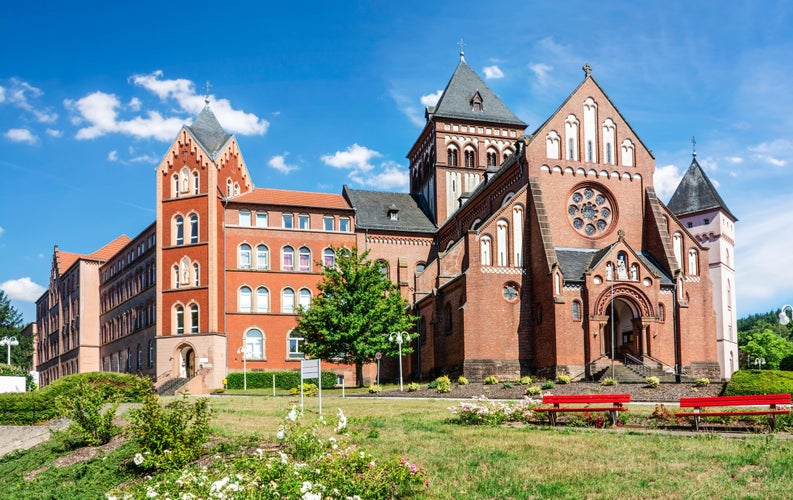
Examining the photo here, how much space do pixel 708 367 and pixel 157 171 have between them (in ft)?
131

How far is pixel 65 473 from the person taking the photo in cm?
1886

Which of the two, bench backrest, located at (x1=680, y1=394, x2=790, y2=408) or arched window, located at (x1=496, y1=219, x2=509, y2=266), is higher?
arched window, located at (x1=496, y1=219, x2=509, y2=266)

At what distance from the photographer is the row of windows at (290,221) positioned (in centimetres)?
5844

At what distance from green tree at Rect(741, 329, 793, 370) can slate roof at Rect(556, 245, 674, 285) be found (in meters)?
67.3

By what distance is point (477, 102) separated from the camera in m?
64.9

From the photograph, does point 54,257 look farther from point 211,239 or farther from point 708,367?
point 708,367

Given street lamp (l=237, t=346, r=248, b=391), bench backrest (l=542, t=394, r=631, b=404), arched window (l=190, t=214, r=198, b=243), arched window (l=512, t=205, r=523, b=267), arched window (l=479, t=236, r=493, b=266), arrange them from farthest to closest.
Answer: arched window (l=190, t=214, r=198, b=243), street lamp (l=237, t=346, r=248, b=391), arched window (l=512, t=205, r=523, b=267), arched window (l=479, t=236, r=493, b=266), bench backrest (l=542, t=394, r=631, b=404)

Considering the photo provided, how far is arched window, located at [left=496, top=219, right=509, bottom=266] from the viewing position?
45.3 m

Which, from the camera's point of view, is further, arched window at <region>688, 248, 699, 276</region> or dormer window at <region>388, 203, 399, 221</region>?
dormer window at <region>388, 203, 399, 221</region>

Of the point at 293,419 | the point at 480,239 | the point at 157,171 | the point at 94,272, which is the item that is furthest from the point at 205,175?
the point at 293,419

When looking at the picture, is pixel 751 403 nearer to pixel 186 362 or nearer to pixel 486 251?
pixel 486 251

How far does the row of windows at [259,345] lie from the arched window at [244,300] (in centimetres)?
167

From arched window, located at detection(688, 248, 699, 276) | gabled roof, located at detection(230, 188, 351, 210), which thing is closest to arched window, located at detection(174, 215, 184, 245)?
gabled roof, located at detection(230, 188, 351, 210)

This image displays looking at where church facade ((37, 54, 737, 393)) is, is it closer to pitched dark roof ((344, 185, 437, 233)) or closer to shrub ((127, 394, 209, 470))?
pitched dark roof ((344, 185, 437, 233))
